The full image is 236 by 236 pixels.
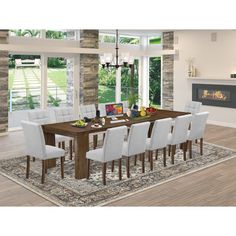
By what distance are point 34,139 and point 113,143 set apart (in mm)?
1110

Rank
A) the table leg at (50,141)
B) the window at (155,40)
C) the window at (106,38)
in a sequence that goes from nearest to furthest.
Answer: the table leg at (50,141), the window at (106,38), the window at (155,40)

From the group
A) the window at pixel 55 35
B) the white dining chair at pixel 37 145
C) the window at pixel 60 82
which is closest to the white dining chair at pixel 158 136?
the white dining chair at pixel 37 145

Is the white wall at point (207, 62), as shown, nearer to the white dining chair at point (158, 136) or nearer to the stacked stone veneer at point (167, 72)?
the stacked stone veneer at point (167, 72)

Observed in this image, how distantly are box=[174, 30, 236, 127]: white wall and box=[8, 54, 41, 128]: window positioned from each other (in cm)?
441

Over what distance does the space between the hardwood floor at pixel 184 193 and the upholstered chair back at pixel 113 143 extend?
685 millimetres

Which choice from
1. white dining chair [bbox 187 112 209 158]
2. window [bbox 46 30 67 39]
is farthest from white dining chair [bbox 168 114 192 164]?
A: window [bbox 46 30 67 39]

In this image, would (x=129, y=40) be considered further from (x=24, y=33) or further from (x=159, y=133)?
(x=159, y=133)

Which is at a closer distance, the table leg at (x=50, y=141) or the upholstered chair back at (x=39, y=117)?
the table leg at (x=50, y=141)

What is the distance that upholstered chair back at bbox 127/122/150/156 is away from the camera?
495 centimetres

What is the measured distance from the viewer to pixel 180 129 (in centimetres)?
585

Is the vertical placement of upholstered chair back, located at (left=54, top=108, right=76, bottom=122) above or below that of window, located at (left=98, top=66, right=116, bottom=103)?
below

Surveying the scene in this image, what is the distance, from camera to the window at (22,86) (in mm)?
8758

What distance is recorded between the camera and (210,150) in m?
6.81

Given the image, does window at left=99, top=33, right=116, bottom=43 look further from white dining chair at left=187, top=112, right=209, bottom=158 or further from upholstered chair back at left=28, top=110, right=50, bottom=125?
white dining chair at left=187, top=112, right=209, bottom=158
